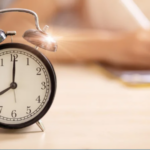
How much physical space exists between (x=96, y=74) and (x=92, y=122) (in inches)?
33.1

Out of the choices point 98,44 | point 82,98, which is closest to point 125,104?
point 82,98

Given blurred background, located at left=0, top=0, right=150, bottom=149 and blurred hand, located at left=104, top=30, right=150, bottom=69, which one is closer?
blurred background, located at left=0, top=0, right=150, bottom=149

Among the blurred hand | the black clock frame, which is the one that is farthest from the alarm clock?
the blurred hand

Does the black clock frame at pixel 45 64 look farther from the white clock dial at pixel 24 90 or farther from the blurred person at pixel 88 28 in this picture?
the blurred person at pixel 88 28

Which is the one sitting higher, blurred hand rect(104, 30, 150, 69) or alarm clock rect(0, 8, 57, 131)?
blurred hand rect(104, 30, 150, 69)

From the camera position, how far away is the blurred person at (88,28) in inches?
74.3

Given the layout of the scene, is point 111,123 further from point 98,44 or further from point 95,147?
point 98,44

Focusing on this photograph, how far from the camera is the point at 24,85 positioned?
734mm

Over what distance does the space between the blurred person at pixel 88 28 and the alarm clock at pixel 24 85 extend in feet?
3.38

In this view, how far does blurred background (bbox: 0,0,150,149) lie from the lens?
71 centimetres

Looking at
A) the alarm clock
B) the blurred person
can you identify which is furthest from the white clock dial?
the blurred person

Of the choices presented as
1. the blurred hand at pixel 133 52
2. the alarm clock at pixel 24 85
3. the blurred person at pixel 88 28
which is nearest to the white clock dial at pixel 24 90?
the alarm clock at pixel 24 85

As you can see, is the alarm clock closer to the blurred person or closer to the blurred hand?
the blurred person

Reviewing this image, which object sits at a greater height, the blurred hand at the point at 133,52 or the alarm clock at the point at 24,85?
the blurred hand at the point at 133,52
